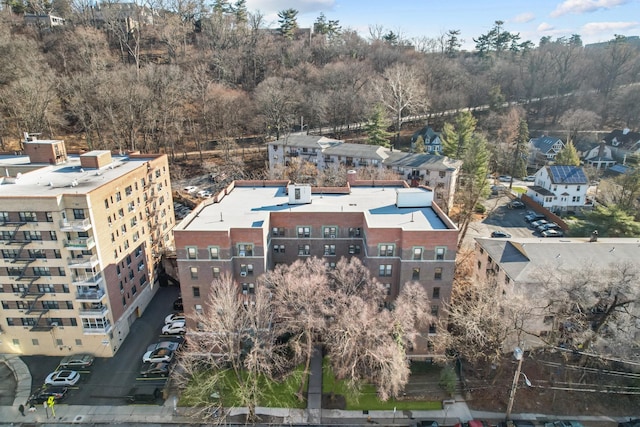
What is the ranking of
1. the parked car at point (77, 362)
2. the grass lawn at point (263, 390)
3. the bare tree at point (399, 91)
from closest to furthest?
the grass lawn at point (263, 390)
the parked car at point (77, 362)
the bare tree at point (399, 91)

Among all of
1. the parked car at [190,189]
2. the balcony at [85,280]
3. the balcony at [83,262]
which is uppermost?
the balcony at [83,262]

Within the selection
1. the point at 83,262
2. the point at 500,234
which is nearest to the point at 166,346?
the point at 83,262

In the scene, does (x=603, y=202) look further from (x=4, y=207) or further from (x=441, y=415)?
(x=4, y=207)

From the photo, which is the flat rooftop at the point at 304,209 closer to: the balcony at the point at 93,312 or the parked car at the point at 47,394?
the balcony at the point at 93,312

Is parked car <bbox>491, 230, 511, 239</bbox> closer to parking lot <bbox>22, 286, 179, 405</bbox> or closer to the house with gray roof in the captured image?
the house with gray roof

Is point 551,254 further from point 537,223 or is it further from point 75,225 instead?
point 75,225

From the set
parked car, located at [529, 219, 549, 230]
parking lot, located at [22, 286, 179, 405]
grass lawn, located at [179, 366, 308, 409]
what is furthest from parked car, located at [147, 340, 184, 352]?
parked car, located at [529, 219, 549, 230]

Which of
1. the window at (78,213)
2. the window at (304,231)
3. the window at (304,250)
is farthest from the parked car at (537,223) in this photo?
the window at (78,213)
